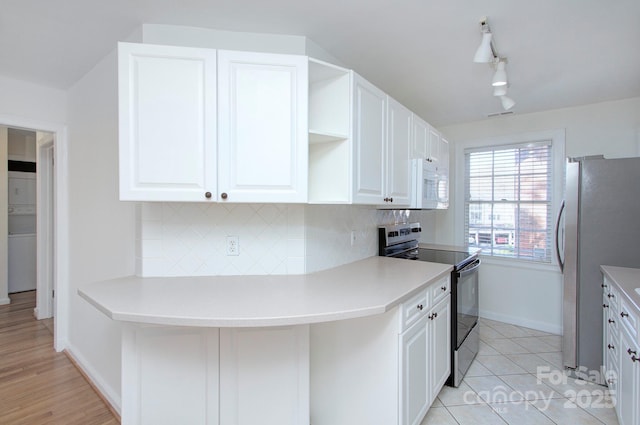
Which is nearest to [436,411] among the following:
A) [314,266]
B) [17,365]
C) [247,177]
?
[314,266]

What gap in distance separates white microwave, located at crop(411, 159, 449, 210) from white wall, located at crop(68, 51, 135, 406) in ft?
6.65

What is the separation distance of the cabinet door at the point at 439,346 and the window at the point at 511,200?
193 centimetres

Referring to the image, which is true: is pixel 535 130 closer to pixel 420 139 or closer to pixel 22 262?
pixel 420 139

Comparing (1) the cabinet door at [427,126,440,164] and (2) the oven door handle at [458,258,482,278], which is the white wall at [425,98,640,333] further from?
(2) the oven door handle at [458,258,482,278]

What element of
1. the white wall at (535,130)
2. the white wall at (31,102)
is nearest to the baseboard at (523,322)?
the white wall at (535,130)

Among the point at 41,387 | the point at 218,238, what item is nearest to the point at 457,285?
the point at 218,238

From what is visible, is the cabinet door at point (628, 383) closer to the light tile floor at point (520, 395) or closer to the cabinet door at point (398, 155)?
the light tile floor at point (520, 395)

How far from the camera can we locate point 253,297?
1.46 meters

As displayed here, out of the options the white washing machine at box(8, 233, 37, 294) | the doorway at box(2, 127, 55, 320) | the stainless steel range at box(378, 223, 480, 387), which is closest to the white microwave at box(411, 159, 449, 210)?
the stainless steel range at box(378, 223, 480, 387)

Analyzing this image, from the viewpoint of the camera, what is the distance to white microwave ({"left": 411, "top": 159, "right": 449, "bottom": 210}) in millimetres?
2529

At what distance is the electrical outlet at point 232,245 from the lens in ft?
6.09

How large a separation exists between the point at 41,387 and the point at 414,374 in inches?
109

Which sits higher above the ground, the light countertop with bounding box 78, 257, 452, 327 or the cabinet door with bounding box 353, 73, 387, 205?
the cabinet door with bounding box 353, 73, 387, 205

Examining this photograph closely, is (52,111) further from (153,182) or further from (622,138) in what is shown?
(622,138)
